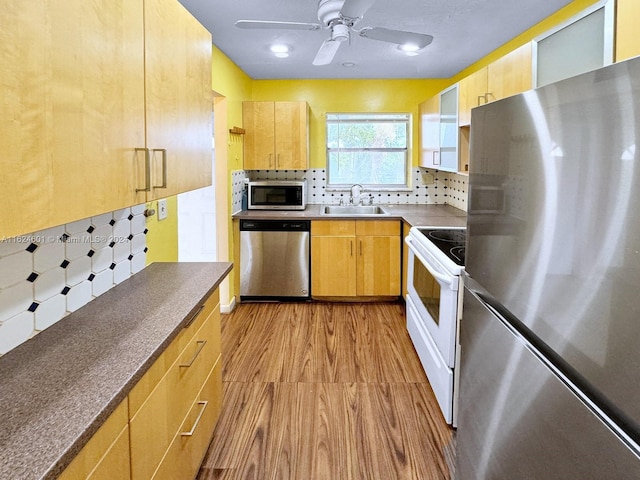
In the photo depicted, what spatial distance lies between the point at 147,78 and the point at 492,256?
1.24 metres

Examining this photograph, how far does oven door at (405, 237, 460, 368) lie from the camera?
2426 millimetres

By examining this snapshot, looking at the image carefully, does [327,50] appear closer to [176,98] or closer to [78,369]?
[176,98]

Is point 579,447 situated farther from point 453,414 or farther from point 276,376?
point 276,376

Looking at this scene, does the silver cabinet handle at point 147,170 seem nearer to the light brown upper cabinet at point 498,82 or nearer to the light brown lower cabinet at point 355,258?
the light brown upper cabinet at point 498,82

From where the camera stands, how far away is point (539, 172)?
98 centimetres

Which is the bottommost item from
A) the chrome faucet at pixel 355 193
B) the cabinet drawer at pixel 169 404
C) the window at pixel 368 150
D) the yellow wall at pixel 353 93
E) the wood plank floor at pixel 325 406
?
the wood plank floor at pixel 325 406

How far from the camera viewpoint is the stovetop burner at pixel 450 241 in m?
2.65

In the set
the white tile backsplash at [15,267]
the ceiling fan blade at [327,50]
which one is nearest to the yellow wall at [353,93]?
the ceiling fan blade at [327,50]

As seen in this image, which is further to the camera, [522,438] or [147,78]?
[147,78]

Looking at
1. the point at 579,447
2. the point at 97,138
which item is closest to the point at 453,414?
the point at 579,447

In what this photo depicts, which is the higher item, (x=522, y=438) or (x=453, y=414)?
(x=522, y=438)

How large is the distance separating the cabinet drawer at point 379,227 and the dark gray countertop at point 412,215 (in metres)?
0.05

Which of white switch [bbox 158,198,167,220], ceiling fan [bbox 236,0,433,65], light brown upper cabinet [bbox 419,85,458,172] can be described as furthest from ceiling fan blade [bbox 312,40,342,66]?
white switch [bbox 158,198,167,220]

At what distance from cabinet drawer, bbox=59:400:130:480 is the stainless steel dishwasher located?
10.9ft
